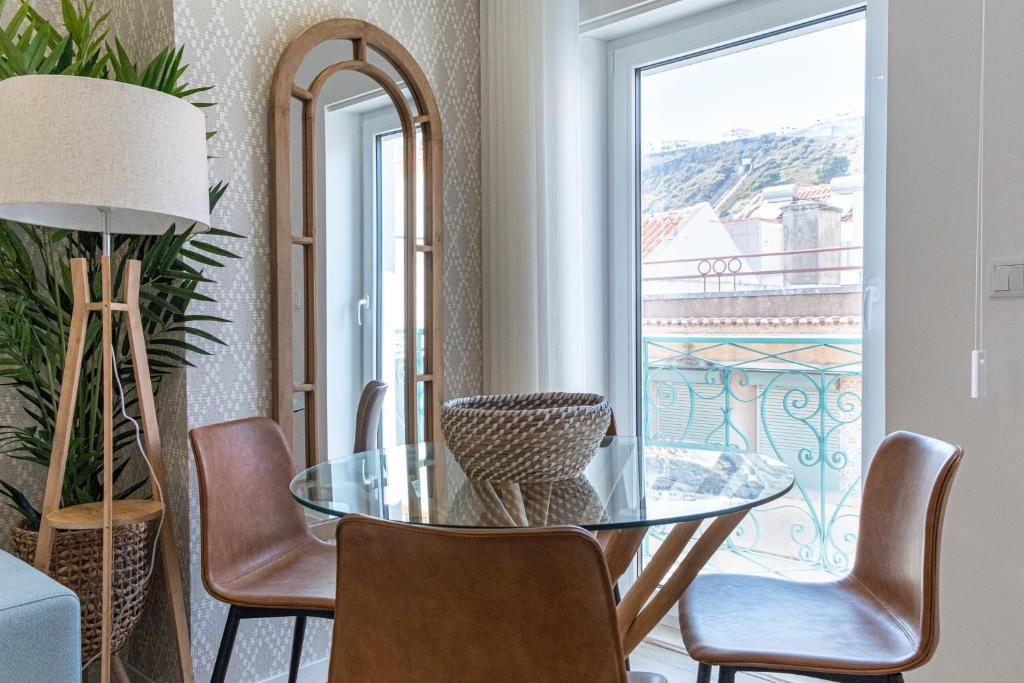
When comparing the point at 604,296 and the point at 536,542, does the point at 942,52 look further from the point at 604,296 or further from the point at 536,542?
the point at 536,542

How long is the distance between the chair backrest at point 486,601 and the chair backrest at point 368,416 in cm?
153

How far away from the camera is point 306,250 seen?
95.0 inches

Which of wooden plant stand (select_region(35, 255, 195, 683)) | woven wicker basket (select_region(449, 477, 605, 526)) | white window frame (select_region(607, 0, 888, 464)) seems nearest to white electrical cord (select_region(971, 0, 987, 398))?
white window frame (select_region(607, 0, 888, 464))

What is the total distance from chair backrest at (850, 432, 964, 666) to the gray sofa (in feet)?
5.16

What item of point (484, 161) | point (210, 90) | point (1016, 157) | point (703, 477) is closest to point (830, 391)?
point (1016, 157)

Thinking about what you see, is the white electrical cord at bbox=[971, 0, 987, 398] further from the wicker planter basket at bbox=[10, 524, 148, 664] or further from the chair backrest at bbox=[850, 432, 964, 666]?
the wicker planter basket at bbox=[10, 524, 148, 664]

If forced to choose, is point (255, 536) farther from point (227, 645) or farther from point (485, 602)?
point (485, 602)

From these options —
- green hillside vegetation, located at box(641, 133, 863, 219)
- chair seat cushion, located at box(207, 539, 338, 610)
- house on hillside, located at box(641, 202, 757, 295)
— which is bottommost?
chair seat cushion, located at box(207, 539, 338, 610)

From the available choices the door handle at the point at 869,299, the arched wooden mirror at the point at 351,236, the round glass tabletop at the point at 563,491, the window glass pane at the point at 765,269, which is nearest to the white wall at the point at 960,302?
the door handle at the point at 869,299

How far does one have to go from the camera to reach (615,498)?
1.43 meters

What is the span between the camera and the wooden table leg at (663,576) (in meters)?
1.57

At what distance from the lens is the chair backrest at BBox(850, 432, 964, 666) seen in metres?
1.41

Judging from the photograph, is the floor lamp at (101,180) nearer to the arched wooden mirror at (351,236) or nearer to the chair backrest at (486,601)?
the arched wooden mirror at (351,236)

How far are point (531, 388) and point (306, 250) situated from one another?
2.96 ft
